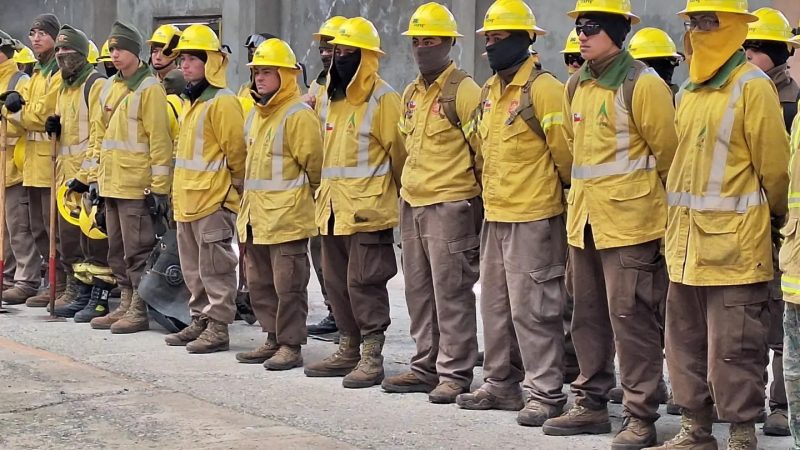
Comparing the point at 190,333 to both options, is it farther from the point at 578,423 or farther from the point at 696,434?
the point at 696,434

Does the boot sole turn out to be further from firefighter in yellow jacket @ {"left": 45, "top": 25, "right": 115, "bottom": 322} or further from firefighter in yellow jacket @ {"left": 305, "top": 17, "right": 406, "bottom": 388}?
firefighter in yellow jacket @ {"left": 45, "top": 25, "right": 115, "bottom": 322}

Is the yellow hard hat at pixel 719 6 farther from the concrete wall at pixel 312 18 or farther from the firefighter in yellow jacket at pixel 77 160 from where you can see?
the firefighter in yellow jacket at pixel 77 160

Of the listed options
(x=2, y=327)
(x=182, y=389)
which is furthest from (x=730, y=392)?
(x=2, y=327)

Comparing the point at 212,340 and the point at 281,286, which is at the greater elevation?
the point at 281,286

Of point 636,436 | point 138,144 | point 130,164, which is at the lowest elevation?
point 636,436

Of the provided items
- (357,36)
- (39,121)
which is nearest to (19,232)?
(39,121)

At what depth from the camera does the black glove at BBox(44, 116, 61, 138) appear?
11.1 meters

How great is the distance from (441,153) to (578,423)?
69.3 inches

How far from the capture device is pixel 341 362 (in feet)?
28.1

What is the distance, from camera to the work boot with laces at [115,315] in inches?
410

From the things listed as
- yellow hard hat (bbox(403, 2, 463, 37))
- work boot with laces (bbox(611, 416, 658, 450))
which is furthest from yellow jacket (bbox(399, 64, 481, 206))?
work boot with laces (bbox(611, 416, 658, 450))

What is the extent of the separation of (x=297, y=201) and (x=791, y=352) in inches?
157

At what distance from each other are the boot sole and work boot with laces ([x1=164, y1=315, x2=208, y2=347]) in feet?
11.3

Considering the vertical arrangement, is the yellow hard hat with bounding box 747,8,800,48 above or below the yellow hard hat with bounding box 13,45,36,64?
above
